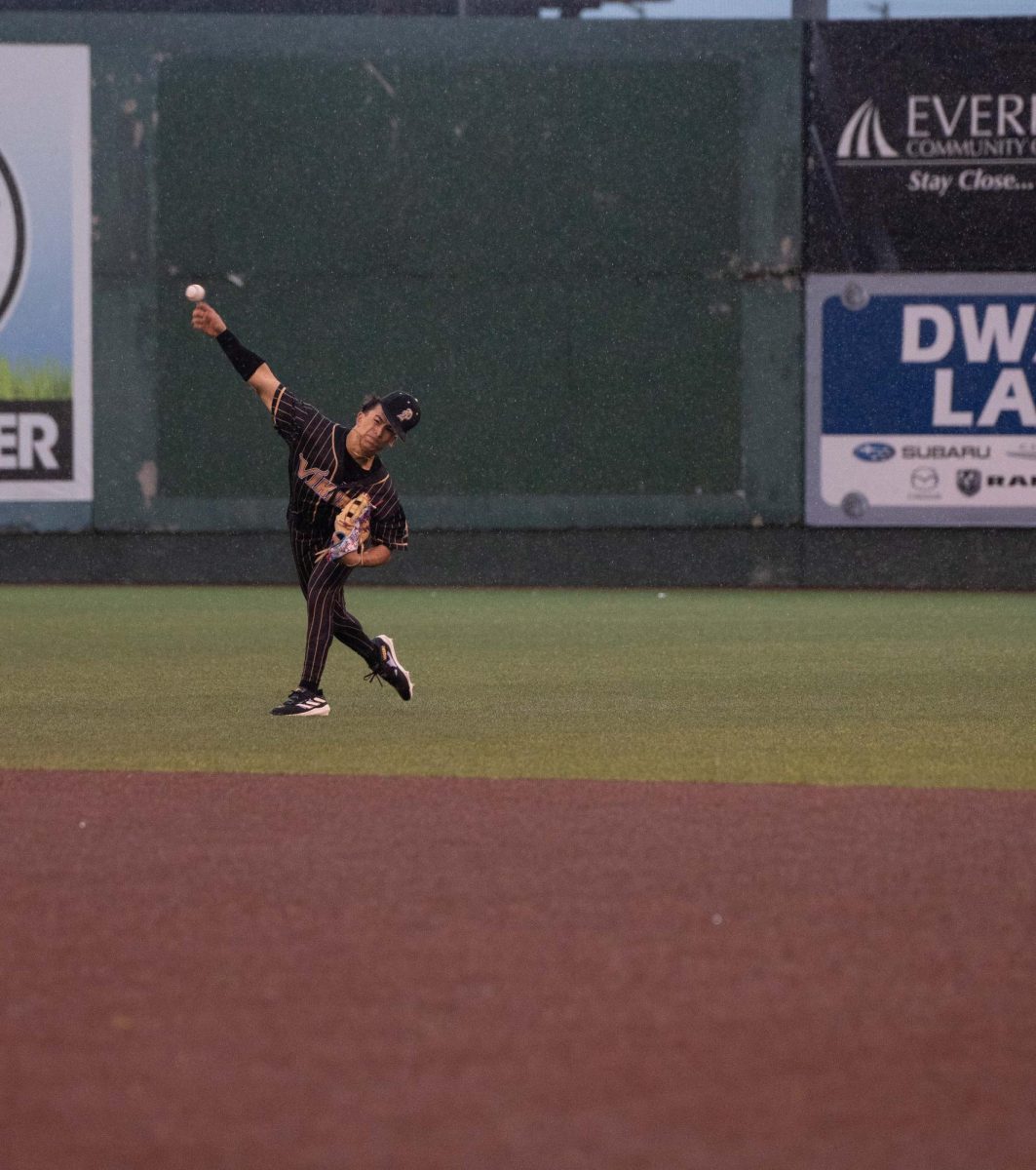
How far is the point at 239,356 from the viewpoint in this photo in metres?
10.5

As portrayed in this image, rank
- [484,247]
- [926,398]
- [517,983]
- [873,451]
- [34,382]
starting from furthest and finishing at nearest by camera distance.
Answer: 1. [34,382]
2. [484,247]
3. [873,451]
4. [926,398]
5. [517,983]

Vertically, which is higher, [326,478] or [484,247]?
[484,247]

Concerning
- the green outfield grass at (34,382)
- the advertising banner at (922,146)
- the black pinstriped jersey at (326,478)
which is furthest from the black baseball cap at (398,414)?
the green outfield grass at (34,382)

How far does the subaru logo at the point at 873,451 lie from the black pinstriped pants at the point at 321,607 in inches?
492

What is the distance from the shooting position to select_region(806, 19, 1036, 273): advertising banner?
22234mm

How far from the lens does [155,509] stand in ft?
74.3

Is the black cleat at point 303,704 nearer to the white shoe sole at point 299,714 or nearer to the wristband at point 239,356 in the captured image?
the white shoe sole at point 299,714

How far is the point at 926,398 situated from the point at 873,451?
2.67 feet

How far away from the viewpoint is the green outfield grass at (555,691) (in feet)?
29.2

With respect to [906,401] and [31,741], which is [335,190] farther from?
[31,741]

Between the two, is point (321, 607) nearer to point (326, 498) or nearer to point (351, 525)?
point (351, 525)

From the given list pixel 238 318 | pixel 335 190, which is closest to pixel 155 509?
pixel 238 318

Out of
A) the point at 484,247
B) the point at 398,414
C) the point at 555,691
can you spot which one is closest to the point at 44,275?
the point at 484,247

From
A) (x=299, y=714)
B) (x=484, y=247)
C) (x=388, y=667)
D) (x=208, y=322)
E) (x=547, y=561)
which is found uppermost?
(x=484, y=247)
